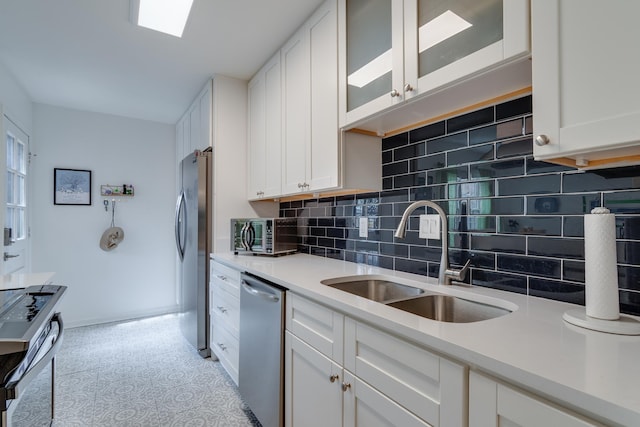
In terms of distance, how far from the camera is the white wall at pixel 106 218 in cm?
338

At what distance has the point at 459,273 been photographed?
131 cm

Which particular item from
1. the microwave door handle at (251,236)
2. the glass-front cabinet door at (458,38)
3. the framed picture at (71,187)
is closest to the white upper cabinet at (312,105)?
the microwave door handle at (251,236)

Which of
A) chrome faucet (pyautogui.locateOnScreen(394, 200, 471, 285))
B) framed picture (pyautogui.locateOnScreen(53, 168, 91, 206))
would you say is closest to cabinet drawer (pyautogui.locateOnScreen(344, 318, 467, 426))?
chrome faucet (pyautogui.locateOnScreen(394, 200, 471, 285))

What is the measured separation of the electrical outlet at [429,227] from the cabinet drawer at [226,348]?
137cm

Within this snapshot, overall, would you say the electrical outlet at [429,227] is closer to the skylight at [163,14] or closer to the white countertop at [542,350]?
the white countertop at [542,350]

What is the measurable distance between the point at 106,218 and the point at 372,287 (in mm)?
3451

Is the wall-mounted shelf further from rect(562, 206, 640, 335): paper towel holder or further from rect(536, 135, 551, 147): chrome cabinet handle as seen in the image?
rect(562, 206, 640, 335): paper towel holder

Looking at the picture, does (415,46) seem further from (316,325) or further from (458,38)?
(316,325)

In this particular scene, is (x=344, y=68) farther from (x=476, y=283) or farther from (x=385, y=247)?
(x=476, y=283)

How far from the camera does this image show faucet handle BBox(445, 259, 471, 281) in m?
1.30

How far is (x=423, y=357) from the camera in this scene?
2.70 ft

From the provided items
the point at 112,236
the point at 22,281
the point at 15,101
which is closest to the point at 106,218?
the point at 112,236

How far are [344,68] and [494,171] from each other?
0.90m

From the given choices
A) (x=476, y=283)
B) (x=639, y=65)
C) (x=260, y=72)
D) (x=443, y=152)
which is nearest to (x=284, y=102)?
(x=260, y=72)
